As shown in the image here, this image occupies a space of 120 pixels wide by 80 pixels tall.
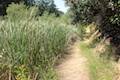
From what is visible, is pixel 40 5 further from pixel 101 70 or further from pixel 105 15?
pixel 101 70

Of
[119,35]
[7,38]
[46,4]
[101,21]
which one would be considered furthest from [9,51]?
[46,4]

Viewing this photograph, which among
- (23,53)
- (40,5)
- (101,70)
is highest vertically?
(23,53)

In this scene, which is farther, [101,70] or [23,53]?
[101,70]

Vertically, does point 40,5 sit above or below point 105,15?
below

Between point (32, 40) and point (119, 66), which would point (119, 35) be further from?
point (32, 40)

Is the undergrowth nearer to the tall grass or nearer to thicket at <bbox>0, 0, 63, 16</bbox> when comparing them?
the tall grass

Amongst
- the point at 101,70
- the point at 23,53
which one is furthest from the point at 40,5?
the point at 23,53

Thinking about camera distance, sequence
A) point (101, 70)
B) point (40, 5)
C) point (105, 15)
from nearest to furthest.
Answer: point (101, 70) < point (105, 15) < point (40, 5)

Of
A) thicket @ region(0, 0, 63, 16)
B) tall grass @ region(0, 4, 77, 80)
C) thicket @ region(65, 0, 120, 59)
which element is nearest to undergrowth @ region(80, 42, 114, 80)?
tall grass @ region(0, 4, 77, 80)

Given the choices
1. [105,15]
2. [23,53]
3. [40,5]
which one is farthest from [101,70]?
[40,5]

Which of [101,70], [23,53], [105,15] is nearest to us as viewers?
[23,53]

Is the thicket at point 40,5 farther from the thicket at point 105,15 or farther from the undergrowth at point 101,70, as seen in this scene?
the undergrowth at point 101,70

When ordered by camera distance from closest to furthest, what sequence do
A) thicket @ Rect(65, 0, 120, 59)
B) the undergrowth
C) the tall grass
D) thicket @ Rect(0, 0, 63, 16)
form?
the tall grass
the undergrowth
thicket @ Rect(65, 0, 120, 59)
thicket @ Rect(0, 0, 63, 16)

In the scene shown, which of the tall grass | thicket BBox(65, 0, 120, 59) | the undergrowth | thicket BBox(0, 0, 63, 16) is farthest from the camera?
thicket BBox(0, 0, 63, 16)
